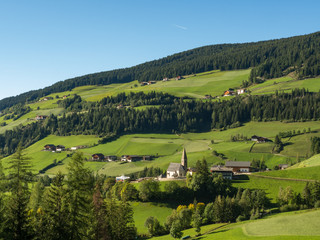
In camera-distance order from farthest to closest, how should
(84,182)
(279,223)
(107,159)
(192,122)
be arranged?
(192,122) < (107,159) < (279,223) < (84,182)

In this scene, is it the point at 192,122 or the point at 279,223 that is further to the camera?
the point at 192,122

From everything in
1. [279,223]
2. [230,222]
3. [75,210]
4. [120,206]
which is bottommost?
[230,222]

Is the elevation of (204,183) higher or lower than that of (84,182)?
lower

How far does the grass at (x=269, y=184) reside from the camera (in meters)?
88.9

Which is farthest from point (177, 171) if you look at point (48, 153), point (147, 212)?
point (48, 153)

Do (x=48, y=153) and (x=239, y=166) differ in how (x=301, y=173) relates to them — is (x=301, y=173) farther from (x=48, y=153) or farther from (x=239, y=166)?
(x=48, y=153)

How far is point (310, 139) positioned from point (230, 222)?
258 feet

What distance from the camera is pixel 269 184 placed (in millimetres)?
95250

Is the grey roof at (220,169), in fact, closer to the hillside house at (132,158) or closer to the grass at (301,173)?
the grass at (301,173)

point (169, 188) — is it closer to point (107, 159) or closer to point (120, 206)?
point (120, 206)

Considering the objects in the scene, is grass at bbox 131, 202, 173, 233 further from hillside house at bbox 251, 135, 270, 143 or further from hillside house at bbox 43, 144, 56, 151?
hillside house at bbox 43, 144, 56, 151

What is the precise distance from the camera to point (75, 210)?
3459 cm

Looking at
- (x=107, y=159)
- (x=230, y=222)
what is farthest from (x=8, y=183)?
(x=107, y=159)

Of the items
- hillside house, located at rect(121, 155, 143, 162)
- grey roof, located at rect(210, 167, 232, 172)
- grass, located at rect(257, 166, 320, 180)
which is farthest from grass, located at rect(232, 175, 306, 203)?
hillside house, located at rect(121, 155, 143, 162)
